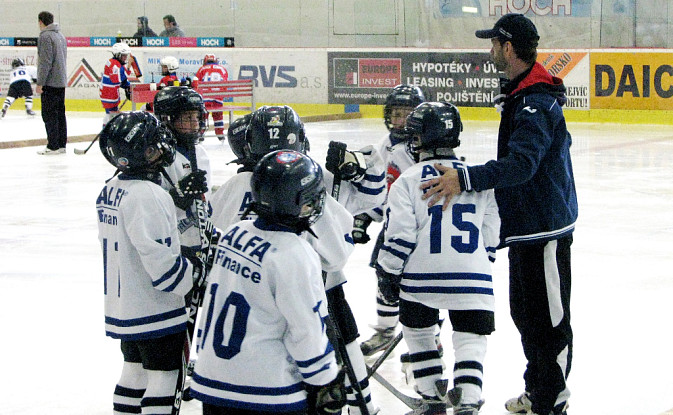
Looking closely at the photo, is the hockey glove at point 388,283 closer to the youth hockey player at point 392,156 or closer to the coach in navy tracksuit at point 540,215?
the coach in navy tracksuit at point 540,215

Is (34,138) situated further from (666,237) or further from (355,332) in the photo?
(355,332)

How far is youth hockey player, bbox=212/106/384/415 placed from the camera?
2.88 metres

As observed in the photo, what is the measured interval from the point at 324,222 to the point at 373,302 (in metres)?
2.09

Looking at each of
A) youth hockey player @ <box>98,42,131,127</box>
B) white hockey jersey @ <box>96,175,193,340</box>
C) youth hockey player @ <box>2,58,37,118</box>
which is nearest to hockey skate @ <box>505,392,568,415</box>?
white hockey jersey @ <box>96,175,193,340</box>

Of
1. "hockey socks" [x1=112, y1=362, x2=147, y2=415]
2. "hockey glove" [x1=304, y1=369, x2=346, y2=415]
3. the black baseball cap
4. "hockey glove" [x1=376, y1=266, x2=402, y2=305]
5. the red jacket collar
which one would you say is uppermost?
the black baseball cap

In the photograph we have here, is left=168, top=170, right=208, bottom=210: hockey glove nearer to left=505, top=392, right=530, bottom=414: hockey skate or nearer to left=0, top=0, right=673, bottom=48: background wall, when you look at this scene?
left=505, top=392, right=530, bottom=414: hockey skate

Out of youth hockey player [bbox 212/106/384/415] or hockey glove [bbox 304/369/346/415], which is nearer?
hockey glove [bbox 304/369/346/415]

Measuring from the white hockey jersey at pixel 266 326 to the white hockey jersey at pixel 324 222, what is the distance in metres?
0.58

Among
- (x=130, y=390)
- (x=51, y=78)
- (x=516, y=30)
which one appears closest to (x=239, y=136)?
(x=130, y=390)

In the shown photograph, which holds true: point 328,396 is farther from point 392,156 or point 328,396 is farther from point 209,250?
point 392,156

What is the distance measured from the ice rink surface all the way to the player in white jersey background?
1252 mm

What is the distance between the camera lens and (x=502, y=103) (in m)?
3.32

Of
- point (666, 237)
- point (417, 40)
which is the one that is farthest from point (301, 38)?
point (666, 237)

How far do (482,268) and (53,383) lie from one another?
5.71 ft
